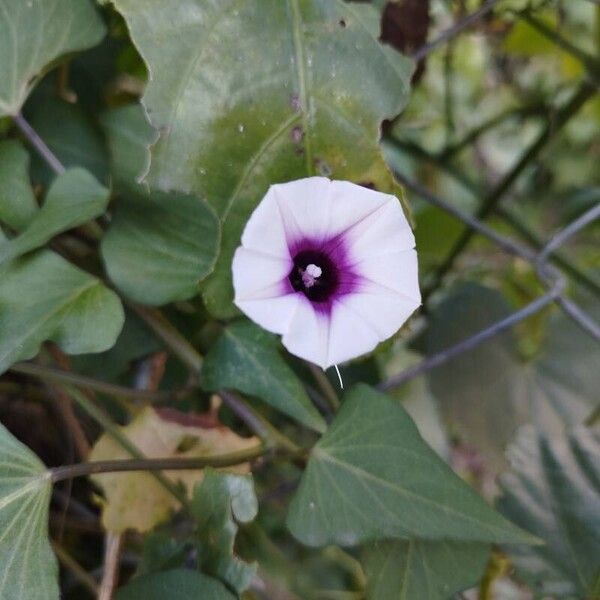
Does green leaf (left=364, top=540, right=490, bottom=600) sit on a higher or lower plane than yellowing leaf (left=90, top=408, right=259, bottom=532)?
Result: higher

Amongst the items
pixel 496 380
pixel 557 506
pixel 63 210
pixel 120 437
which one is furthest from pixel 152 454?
pixel 496 380

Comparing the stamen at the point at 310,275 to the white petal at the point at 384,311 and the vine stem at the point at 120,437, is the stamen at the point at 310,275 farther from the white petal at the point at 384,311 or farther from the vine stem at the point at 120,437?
the vine stem at the point at 120,437

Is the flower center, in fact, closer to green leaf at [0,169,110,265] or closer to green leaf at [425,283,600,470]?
green leaf at [0,169,110,265]

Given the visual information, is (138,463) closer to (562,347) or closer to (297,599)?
(297,599)

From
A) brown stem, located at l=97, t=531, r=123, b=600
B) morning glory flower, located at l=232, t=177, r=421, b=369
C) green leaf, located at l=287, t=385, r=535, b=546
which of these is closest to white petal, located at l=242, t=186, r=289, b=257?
morning glory flower, located at l=232, t=177, r=421, b=369

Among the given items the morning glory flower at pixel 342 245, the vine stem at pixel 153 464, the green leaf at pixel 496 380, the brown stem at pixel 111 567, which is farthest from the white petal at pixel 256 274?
the green leaf at pixel 496 380

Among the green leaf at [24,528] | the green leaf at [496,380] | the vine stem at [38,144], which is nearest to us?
the green leaf at [24,528]

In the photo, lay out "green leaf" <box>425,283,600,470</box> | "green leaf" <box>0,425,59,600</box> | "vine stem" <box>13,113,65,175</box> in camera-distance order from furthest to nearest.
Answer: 1. "green leaf" <box>425,283,600,470</box>
2. "vine stem" <box>13,113,65,175</box>
3. "green leaf" <box>0,425,59,600</box>

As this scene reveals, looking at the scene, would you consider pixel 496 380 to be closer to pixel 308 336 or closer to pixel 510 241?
pixel 510 241
